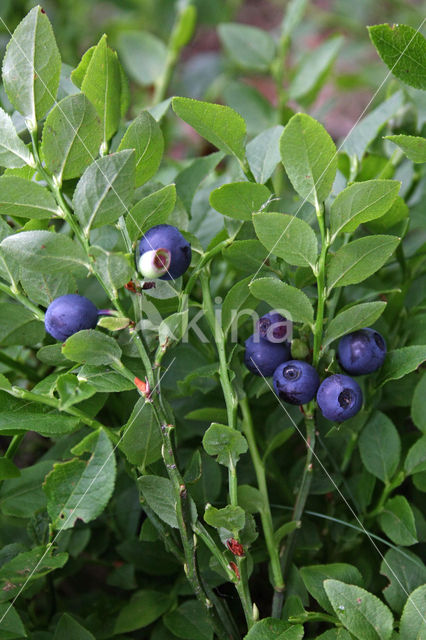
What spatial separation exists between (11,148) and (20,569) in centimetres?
42

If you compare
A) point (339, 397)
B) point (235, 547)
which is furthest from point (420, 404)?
point (235, 547)

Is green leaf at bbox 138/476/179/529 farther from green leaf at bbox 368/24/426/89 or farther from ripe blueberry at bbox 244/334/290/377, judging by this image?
green leaf at bbox 368/24/426/89

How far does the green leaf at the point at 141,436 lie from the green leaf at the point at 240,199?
0.67 ft

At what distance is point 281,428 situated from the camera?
0.83m

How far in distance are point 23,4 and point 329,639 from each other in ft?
4.82

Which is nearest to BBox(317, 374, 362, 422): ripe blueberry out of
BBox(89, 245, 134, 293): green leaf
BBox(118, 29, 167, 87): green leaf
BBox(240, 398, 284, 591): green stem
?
BBox(240, 398, 284, 591): green stem

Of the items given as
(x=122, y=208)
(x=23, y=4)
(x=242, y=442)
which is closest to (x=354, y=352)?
(x=242, y=442)

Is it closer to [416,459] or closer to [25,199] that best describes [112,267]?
[25,199]

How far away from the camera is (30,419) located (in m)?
0.63

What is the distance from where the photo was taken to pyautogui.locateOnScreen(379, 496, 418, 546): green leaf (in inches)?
28.5

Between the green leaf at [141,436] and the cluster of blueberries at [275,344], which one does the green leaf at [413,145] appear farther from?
the green leaf at [141,436]

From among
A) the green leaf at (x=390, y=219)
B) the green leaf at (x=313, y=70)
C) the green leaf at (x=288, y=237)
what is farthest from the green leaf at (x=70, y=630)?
the green leaf at (x=313, y=70)

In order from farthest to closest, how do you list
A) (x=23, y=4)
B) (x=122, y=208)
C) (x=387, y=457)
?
(x=23, y=4)
(x=387, y=457)
(x=122, y=208)

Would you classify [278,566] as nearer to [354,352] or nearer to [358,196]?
[354,352]
